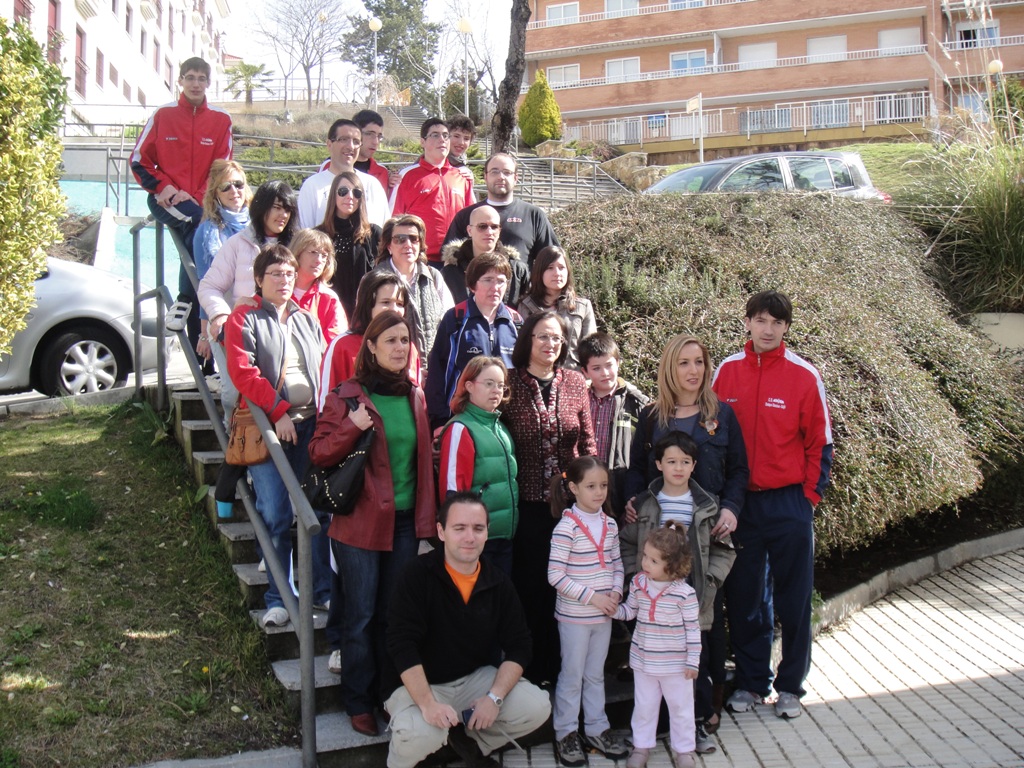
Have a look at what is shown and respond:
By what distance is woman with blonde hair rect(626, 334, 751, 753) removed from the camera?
4.82m

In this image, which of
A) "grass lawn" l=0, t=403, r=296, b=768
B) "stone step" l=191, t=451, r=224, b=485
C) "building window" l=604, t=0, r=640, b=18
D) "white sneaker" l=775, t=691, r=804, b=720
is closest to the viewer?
"grass lawn" l=0, t=403, r=296, b=768

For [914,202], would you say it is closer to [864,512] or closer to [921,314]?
[921,314]

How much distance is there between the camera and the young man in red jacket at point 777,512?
5.02m

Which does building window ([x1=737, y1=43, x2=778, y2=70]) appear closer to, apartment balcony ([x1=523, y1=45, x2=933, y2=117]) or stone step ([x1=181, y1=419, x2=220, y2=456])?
apartment balcony ([x1=523, y1=45, x2=933, y2=117])

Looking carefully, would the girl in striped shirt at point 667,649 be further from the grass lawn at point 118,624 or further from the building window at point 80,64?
the building window at point 80,64

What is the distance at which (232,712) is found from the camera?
4449 mm

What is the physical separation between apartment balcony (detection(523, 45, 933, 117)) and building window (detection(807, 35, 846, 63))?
1.59ft

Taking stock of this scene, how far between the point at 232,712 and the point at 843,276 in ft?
20.7

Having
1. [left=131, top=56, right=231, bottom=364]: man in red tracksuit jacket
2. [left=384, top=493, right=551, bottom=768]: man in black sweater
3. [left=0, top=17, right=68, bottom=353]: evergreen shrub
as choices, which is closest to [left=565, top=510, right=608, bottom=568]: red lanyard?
[left=384, top=493, right=551, bottom=768]: man in black sweater

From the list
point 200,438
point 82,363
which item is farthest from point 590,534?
point 82,363

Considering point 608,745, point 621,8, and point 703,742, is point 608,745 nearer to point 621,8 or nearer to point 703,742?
point 703,742

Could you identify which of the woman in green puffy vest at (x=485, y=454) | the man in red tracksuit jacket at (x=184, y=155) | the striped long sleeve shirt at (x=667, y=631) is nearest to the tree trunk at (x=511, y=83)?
the man in red tracksuit jacket at (x=184, y=155)

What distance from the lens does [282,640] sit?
476cm

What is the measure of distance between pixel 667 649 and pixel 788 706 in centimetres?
98
